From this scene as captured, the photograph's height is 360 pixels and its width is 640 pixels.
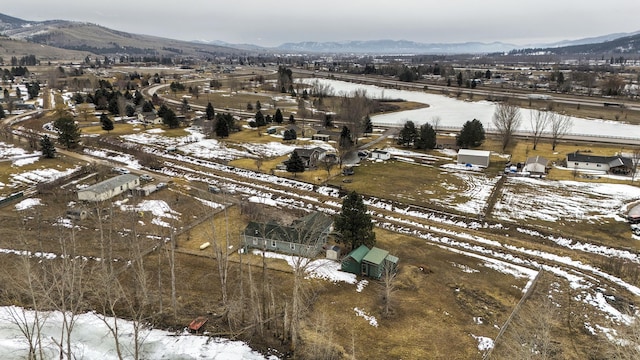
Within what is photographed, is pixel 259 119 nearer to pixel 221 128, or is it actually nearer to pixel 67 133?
pixel 221 128

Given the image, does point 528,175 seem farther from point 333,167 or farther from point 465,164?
point 333,167

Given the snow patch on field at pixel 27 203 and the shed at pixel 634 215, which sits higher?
the shed at pixel 634 215

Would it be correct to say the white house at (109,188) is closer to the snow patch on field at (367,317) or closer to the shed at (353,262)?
the shed at (353,262)

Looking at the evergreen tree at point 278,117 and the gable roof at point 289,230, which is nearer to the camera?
the gable roof at point 289,230

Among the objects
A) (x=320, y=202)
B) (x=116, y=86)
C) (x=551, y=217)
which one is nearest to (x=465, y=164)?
(x=551, y=217)

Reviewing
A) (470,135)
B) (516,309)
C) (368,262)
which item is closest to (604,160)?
(470,135)

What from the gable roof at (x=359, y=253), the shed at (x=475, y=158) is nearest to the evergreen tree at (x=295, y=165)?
the gable roof at (x=359, y=253)
